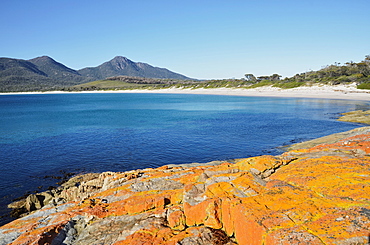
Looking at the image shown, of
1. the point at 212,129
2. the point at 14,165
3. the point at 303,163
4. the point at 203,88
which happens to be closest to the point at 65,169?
the point at 14,165

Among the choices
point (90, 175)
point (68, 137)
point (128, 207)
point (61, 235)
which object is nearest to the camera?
point (61, 235)

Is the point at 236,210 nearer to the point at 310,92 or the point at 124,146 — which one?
the point at 124,146

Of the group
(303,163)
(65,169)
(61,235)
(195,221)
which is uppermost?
(303,163)

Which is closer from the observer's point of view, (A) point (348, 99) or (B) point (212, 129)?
(B) point (212, 129)

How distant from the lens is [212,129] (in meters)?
35.5

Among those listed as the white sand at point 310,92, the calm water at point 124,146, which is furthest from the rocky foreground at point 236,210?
the white sand at point 310,92

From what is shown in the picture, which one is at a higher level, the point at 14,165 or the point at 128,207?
the point at 128,207

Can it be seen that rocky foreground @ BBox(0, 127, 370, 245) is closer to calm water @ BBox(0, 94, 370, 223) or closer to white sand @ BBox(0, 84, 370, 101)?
calm water @ BBox(0, 94, 370, 223)

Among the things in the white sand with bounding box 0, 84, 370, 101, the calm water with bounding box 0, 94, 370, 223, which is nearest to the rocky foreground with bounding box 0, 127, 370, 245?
the calm water with bounding box 0, 94, 370, 223

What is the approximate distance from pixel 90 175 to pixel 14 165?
360 inches

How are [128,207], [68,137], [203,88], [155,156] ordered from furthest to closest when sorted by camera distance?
[203,88]
[68,137]
[155,156]
[128,207]

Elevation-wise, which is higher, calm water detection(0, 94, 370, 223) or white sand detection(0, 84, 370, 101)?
white sand detection(0, 84, 370, 101)

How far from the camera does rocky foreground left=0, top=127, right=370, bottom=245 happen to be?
5656 mm

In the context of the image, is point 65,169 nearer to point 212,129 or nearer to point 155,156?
point 155,156
